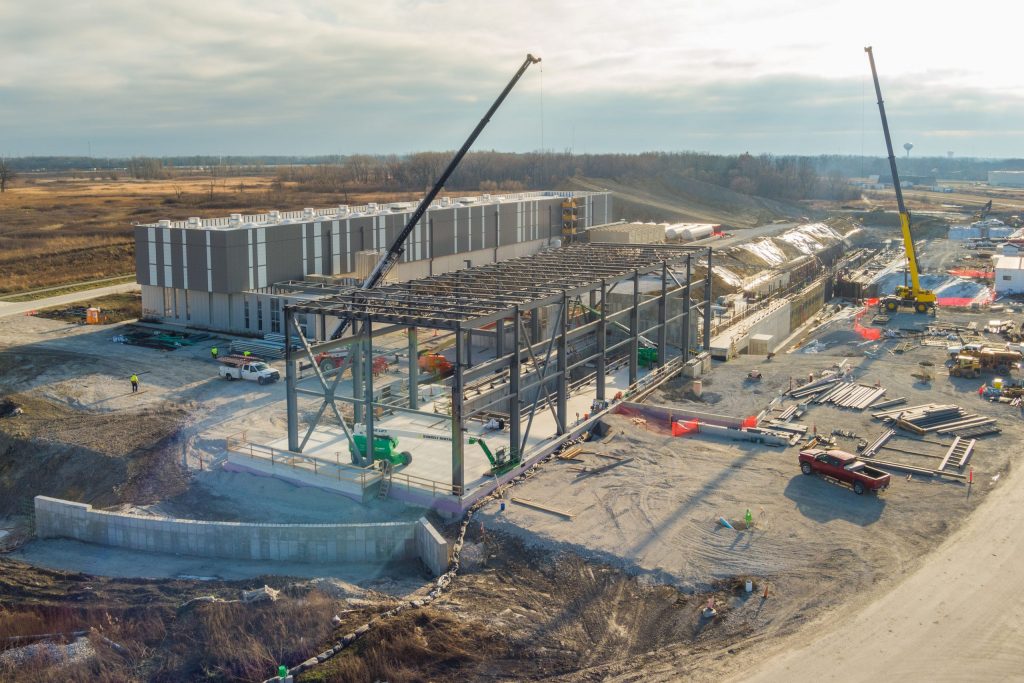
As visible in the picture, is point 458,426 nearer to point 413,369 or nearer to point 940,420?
point 413,369

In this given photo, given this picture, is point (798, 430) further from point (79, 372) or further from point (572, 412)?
point (79, 372)

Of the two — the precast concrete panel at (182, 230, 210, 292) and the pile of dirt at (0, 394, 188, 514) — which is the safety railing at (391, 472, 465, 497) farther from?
the precast concrete panel at (182, 230, 210, 292)

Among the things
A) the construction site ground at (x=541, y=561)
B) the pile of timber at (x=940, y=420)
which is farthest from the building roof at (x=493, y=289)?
the pile of timber at (x=940, y=420)

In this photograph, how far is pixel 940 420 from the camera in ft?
109

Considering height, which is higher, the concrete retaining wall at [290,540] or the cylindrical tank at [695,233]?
the cylindrical tank at [695,233]

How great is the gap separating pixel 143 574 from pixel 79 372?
2061 cm

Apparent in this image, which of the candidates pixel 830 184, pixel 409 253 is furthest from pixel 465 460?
pixel 830 184

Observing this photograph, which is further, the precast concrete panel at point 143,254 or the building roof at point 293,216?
the building roof at point 293,216

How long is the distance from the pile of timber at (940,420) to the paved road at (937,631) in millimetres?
9265

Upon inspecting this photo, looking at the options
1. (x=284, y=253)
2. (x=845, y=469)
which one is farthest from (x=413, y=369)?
(x=284, y=253)

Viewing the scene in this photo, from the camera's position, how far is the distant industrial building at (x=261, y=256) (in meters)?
47.9

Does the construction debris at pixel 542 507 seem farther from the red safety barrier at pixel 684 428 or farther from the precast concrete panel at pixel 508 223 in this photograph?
the precast concrete panel at pixel 508 223

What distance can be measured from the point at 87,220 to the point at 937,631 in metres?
103

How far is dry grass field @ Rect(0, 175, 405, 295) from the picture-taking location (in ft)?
229
